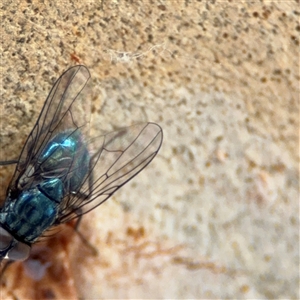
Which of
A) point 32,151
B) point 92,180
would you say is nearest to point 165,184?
point 92,180

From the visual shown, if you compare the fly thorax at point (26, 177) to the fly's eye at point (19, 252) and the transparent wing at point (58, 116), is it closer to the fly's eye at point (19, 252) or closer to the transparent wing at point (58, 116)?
the transparent wing at point (58, 116)

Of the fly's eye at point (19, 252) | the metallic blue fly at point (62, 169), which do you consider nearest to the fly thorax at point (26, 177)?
the metallic blue fly at point (62, 169)

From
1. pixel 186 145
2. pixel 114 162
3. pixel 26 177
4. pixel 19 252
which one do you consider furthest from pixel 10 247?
pixel 186 145

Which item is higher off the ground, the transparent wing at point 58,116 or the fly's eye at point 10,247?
the transparent wing at point 58,116

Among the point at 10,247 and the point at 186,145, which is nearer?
the point at 10,247

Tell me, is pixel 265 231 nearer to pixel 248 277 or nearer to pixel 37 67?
pixel 248 277

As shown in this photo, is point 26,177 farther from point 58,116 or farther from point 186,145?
point 186,145

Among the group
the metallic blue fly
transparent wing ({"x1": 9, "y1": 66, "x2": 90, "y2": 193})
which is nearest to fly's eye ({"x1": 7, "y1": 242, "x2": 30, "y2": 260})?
the metallic blue fly
